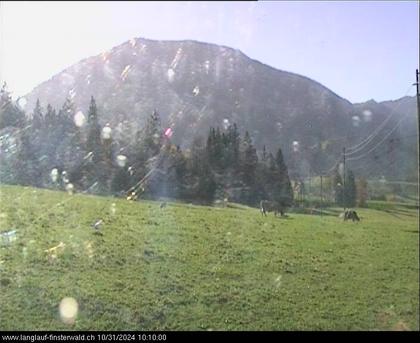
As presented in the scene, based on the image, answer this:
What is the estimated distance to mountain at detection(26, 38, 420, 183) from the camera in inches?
414

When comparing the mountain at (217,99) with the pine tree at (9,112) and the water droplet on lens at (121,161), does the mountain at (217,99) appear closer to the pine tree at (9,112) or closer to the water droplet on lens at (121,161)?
the pine tree at (9,112)

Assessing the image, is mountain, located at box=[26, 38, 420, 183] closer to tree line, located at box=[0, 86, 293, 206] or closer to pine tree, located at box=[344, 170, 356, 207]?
tree line, located at box=[0, 86, 293, 206]

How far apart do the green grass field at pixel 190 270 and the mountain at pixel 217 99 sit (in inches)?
74.6

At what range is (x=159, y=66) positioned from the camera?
489 inches

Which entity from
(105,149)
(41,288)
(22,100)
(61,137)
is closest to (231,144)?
(105,149)

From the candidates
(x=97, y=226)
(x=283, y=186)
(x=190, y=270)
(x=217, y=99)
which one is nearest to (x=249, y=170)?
(x=283, y=186)

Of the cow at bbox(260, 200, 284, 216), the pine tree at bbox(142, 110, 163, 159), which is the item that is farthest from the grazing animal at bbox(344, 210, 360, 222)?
the pine tree at bbox(142, 110, 163, 159)

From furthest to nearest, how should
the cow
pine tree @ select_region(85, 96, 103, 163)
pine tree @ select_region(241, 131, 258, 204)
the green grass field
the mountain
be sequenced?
1. pine tree @ select_region(241, 131, 258, 204)
2. the cow
3. the mountain
4. pine tree @ select_region(85, 96, 103, 163)
5. the green grass field

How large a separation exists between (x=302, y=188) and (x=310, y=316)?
3988 millimetres

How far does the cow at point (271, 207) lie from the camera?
36.7 ft

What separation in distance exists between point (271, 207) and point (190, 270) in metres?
3.04

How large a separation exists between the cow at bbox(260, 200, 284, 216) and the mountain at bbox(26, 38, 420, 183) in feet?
3.41

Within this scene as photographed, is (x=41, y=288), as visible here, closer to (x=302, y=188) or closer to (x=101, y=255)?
(x=101, y=255)

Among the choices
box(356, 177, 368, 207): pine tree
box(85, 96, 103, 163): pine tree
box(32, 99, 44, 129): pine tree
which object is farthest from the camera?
box(356, 177, 368, 207): pine tree
